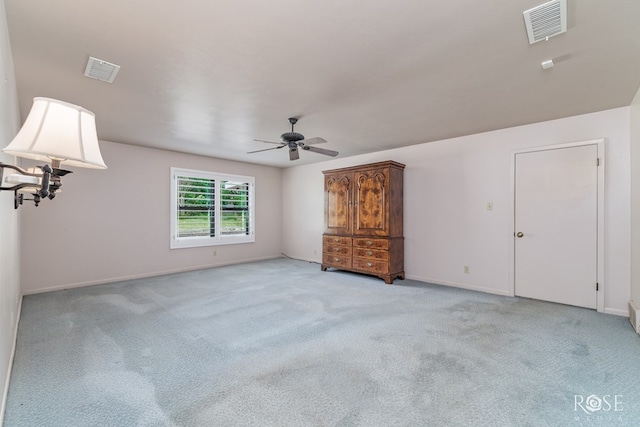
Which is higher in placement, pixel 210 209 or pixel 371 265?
pixel 210 209

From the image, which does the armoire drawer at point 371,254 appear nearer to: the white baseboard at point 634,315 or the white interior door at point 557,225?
the white interior door at point 557,225

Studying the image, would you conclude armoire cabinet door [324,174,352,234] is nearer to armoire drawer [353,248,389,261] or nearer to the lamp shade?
armoire drawer [353,248,389,261]

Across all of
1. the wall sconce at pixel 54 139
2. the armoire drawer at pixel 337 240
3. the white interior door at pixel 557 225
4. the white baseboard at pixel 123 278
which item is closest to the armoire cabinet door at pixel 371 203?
the armoire drawer at pixel 337 240

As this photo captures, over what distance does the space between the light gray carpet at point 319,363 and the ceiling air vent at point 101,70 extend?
2483 millimetres

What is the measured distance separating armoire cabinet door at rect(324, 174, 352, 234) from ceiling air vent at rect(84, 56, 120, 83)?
3.88 metres

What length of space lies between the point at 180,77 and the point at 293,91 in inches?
42.2

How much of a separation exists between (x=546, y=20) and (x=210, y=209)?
6.07 meters

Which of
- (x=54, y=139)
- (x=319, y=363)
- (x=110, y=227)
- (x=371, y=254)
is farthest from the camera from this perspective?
(x=371, y=254)

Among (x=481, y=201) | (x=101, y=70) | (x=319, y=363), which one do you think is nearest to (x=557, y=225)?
(x=481, y=201)

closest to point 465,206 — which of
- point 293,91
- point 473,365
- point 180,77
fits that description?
point 473,365

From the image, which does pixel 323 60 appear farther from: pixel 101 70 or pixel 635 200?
pixel 635 200

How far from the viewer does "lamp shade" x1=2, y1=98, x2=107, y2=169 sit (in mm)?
1116

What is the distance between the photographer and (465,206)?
14.9 feet

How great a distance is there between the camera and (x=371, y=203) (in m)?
5.14
